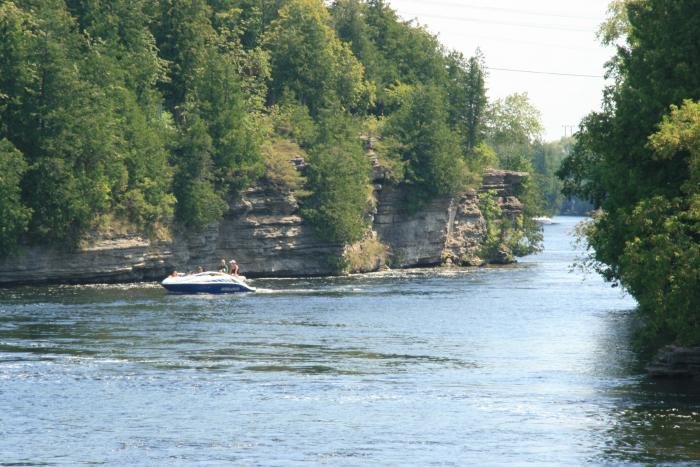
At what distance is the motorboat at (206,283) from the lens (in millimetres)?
89562

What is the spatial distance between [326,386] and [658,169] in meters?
14.5

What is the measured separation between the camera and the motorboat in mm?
89562

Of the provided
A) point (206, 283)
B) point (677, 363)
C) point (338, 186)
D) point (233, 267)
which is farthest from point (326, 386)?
Answer: point (338, 186)

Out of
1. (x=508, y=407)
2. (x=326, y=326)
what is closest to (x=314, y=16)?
(x=326, y=326)

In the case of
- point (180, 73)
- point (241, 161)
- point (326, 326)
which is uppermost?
point (180, 73)

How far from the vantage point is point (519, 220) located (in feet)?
474

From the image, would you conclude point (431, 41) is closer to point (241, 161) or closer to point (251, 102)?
point (251, 102)

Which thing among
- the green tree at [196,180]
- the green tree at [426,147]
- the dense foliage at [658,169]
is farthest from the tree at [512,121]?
the dense foliage at [658,169]

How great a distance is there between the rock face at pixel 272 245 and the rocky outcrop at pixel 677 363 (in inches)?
2035

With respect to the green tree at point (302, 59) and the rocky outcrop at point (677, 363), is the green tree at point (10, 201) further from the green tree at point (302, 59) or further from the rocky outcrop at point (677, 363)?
the rocky outcrop at point (677, 363)

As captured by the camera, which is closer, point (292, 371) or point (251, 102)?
point (292, 371)

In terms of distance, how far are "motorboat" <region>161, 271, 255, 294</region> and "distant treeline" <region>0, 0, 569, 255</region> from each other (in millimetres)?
7779

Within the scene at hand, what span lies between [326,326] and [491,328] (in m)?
8.37

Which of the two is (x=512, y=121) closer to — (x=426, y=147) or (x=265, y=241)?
(x=426, y=147)
